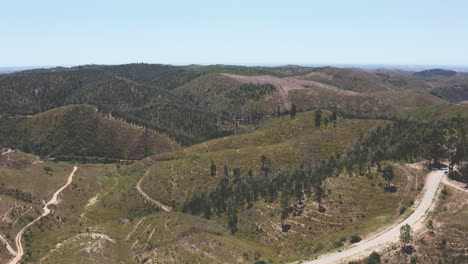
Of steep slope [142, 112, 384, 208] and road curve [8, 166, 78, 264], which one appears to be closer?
road curve [8, 166, 78, 264]

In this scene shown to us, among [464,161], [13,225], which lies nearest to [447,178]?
[464,161]

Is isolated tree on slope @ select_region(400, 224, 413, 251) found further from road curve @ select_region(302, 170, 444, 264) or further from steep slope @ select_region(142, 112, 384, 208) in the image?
steep slope @ select_region(142, 112, 384, 208)

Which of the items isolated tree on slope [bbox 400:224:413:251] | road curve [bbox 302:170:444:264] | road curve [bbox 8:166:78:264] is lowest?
road curve [bbox 8:166:78:264]

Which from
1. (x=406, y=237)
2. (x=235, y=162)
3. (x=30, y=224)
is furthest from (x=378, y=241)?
(x=30, y=224)

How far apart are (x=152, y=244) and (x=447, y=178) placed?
322 feet

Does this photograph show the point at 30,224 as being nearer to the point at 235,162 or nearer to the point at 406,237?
the point at 235,162

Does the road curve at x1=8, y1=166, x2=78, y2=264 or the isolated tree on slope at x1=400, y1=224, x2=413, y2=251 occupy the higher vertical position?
the isolated tree on slope at x1=400, y1=224, x2=413, y2=251

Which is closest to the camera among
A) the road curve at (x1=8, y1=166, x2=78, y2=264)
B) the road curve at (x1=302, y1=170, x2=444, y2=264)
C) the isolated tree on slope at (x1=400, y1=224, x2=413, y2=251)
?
the isolated tree on slope at (x1=400, y1=224, x2=413, y2=251)

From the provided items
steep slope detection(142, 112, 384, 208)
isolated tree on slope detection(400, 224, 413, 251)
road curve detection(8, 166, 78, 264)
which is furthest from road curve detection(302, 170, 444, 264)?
road curve detection(8, 166, 78, 264)

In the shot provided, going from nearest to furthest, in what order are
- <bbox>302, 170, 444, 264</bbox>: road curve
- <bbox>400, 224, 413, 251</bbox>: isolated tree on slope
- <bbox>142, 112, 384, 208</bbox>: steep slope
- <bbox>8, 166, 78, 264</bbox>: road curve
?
<bbox>400, 224, 413, 251</bbox>: isolated tree on slope, <bbox>302, 170, 444, 264</bbox>: road curve, <bbox>8, 166, 78, 264</bbox>: road curve, <bbox>142, 112, 384, 208</bbox>: steep slope

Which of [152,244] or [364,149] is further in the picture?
[364,149]

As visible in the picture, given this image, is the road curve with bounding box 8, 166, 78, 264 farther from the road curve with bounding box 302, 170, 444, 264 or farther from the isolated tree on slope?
the isolated tree on slope

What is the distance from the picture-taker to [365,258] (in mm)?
70875

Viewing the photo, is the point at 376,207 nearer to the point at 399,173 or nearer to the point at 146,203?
the point at 399,173
